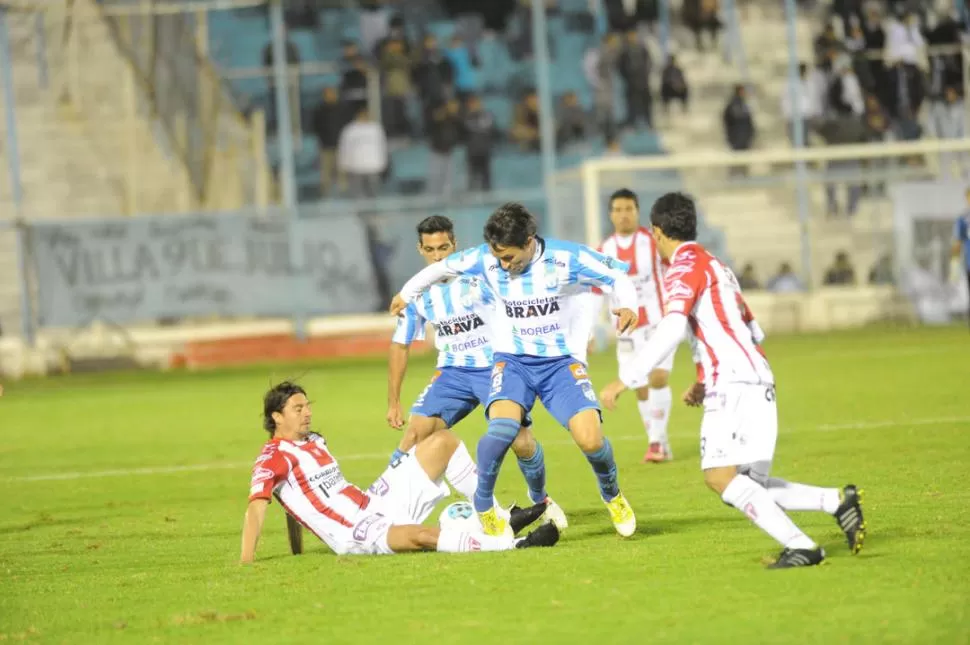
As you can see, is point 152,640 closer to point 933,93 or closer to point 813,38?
point 933,93

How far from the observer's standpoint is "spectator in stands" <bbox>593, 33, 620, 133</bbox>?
90.5ft

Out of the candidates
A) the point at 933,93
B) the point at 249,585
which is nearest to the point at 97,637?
the point at 249,585

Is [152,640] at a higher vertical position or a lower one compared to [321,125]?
lower

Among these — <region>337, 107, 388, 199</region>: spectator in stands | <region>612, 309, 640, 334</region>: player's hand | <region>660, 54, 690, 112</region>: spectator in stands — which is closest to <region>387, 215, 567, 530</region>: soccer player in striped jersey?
<region>612, 309, 640, 334</region>: player's hand

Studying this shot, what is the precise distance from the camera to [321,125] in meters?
26.9

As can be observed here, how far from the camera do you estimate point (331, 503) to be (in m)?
8.27

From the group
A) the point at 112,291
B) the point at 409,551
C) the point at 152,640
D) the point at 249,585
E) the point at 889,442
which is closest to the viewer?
the point at 152,640

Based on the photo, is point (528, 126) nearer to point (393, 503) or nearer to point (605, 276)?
point (605, 276)

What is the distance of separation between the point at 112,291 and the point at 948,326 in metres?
13.7

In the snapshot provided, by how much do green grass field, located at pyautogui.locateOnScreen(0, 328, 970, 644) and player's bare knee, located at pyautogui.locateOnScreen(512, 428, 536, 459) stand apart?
56 cm

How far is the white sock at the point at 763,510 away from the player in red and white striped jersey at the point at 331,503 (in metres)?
1.39

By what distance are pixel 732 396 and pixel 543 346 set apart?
1.46 meters

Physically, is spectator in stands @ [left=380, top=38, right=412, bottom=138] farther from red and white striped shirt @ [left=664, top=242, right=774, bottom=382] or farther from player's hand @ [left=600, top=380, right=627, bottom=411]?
red and white striped shirt @ [left=664, top=242, right=774, bottom=382]

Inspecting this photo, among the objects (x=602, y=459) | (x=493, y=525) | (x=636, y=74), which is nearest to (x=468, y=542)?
(x=493, y=525)
